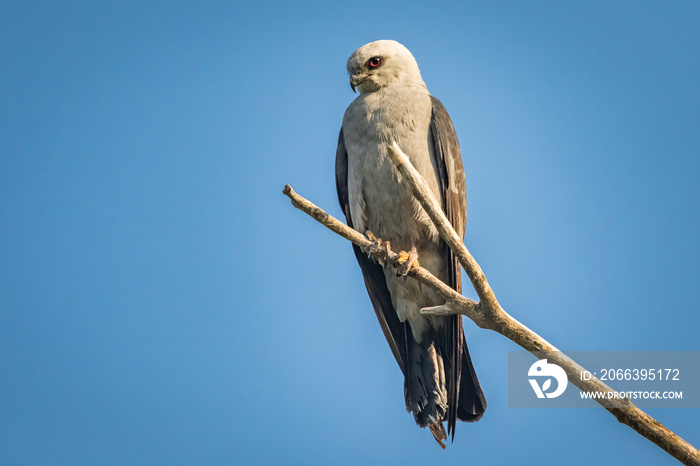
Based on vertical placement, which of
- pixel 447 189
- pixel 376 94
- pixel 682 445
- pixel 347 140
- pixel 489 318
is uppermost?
pixel 376 94


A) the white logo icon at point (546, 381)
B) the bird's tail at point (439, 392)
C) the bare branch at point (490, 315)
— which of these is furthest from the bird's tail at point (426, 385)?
the bare branch at point (490, 315)

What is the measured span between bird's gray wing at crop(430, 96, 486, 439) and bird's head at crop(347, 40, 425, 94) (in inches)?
17.3

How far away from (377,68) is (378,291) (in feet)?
6.90

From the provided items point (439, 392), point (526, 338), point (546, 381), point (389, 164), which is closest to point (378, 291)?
point (439, 392)

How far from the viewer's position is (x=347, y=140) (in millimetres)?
6035

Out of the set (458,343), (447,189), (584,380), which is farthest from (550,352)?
(447,189)

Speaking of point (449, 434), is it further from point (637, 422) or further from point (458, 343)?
point (637, 422)

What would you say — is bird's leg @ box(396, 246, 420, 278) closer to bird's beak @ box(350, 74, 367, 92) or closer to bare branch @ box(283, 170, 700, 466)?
bare branch @ box(283, 170, 700, 466)

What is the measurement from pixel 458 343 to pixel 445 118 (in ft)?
6.63

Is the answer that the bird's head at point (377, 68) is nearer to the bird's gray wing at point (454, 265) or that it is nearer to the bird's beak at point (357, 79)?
the bird's beak at point (357, 79)

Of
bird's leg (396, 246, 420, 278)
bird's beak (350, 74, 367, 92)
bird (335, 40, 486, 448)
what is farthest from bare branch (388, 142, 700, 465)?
bird's beak (350, 74, 367, 92)

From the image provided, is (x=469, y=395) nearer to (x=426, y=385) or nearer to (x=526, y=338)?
(x=426, y=385)

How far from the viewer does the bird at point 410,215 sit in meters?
5.47

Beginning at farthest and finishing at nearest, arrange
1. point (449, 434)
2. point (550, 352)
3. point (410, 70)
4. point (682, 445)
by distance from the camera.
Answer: point (410, 70), point (449, 434), point (550, 352), point (682, 445)
